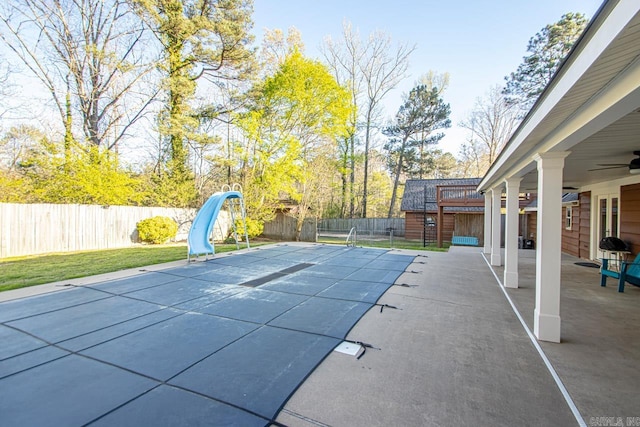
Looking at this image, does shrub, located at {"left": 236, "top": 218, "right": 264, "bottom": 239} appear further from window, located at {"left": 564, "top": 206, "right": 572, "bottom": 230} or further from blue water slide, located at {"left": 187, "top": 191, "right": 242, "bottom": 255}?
window, located at {"left": 564, "top": 206, "right": 572, "bottom": 230}

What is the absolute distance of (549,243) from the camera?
316 cm

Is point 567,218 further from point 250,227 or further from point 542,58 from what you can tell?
point 250,227

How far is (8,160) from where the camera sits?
11750 mm

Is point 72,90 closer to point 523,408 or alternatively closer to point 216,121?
point 216,121

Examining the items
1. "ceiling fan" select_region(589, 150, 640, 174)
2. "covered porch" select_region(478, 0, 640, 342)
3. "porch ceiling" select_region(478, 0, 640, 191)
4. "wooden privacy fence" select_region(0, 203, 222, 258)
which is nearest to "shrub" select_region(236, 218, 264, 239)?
"wooden privacy fence" select_region(0, 203, 222, 258)

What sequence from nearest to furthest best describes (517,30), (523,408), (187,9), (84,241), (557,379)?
(523,408) < (557,379) < (84,241) < (187,9) < (517,30)

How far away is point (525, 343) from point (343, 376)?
2184mm

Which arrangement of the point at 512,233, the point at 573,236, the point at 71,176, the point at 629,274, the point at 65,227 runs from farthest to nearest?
the point at 71,176 < the point at 65,227 < the point at 573,236 < the point at 512,233 < the point at 629,274

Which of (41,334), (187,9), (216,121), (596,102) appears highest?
(187,9)

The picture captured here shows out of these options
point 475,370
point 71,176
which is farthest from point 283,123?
point 475,370

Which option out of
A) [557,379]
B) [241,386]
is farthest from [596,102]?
[241,386]

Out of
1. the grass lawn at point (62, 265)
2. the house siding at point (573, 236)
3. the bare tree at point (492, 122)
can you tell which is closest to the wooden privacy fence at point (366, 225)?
the bare tree at point (492, 122)

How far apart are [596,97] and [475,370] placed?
2391mm

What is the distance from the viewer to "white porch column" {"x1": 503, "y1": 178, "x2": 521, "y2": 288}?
535 centimetres
